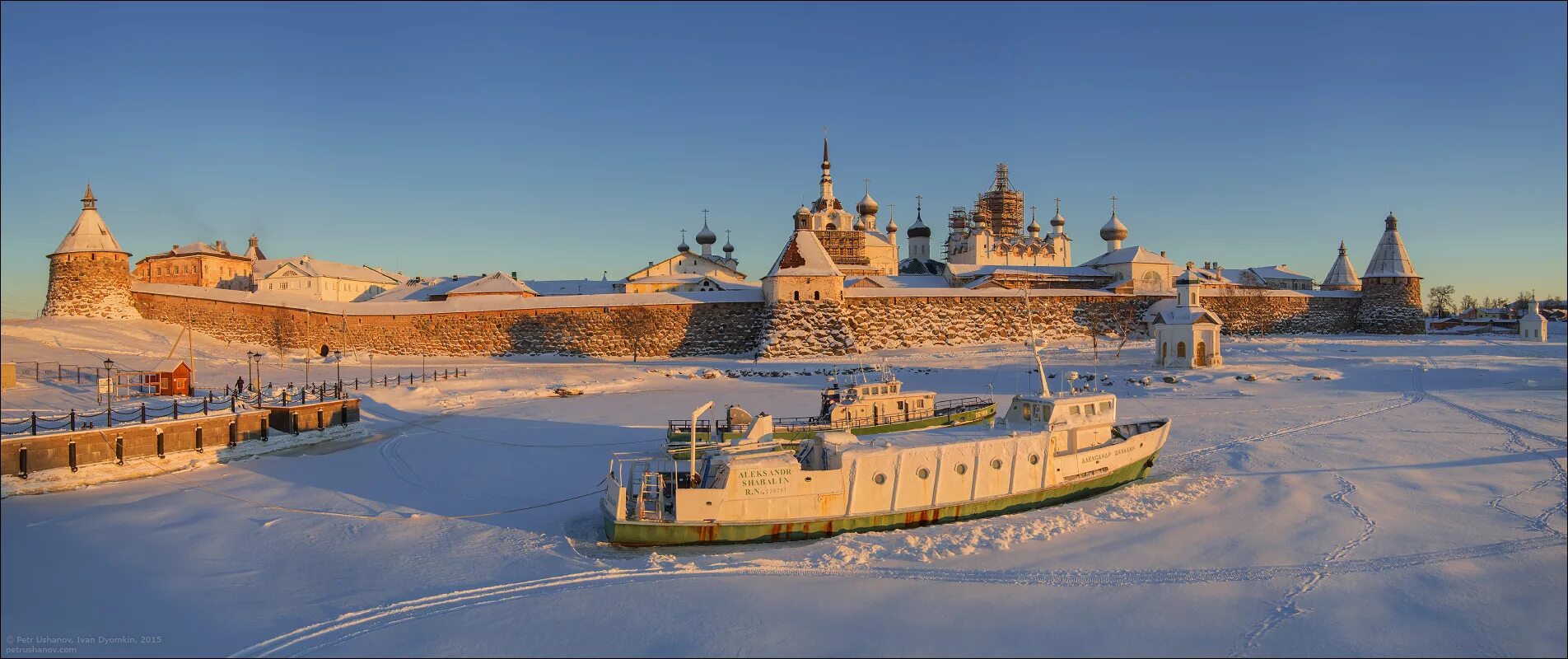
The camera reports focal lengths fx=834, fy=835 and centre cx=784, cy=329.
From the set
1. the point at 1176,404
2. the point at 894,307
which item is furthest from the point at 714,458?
the point at 894,307

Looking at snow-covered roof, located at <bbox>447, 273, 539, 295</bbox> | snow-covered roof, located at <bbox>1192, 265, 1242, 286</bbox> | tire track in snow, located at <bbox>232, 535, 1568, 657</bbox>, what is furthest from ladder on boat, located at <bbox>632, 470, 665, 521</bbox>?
snow-covered roof, located at <bbox>1192, 265, 1242, 286</bbox>

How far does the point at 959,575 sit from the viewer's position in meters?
10.9

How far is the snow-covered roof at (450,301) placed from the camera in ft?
136

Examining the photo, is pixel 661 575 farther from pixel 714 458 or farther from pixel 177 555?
pixel 177 555

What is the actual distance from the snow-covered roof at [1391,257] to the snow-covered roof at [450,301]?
3674cm

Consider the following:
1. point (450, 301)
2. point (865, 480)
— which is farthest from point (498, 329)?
point (865, 480)

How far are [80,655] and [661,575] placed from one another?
6.16m

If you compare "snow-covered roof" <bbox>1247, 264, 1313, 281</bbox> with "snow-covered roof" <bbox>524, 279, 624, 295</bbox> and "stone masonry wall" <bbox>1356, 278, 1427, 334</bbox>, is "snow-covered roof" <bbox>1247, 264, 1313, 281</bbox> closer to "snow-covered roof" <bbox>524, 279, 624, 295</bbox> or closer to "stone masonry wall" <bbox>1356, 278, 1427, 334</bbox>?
"stone masonry wall" <bbox>1356, 278, 1427, 334</bbox>

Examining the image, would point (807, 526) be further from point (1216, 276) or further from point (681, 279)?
point (1216, 276)

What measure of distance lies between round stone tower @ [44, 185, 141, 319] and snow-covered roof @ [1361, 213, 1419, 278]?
67.2m

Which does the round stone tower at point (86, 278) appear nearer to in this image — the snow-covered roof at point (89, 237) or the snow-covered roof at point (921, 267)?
the snow-covered roof at point (89, 237)

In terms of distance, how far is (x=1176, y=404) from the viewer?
2475 centimetres

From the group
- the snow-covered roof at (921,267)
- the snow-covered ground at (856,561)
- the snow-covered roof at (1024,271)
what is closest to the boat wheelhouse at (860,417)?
the snow-covered ground at (856,561)

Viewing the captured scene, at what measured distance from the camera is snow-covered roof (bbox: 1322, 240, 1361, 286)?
56719 mm
